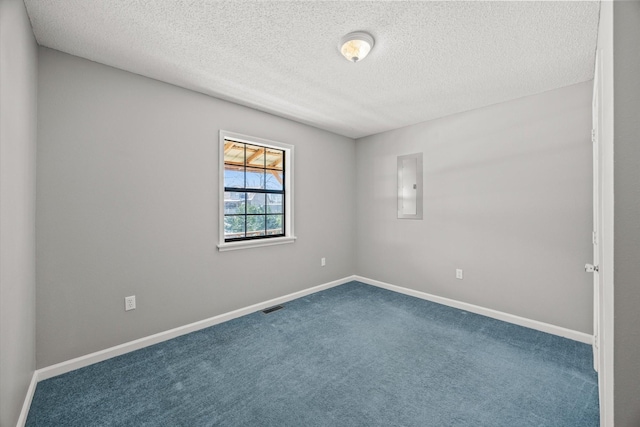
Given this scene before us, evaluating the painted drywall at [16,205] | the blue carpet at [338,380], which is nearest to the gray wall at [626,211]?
the blue carpet at [338,380]

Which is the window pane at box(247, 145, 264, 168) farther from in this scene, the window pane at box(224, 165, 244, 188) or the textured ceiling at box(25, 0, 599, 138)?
the textured ceiling at box(25, 0, 599, 138)

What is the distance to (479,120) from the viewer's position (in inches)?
128

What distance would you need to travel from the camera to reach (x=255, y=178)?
353cm

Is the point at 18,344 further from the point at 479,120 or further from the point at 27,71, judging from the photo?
the point at 479,120

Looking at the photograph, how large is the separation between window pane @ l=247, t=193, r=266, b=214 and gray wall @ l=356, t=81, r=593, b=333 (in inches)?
73.8

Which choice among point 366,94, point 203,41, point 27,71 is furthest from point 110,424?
point 366,94

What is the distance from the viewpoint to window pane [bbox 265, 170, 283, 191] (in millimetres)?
3650

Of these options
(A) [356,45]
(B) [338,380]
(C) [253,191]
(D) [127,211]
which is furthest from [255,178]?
(B) [338,380]

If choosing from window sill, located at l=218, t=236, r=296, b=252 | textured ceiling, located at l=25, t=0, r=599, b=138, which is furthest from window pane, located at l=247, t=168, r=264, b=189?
textured ceiling, located at l=25, t=0, r=599, b=138

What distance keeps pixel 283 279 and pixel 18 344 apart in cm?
242

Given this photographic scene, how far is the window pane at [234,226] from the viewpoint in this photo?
328 centimetres

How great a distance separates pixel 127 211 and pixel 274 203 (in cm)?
170

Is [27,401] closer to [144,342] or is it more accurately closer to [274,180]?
[144,342]

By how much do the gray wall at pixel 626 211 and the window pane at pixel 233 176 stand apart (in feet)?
10.2
